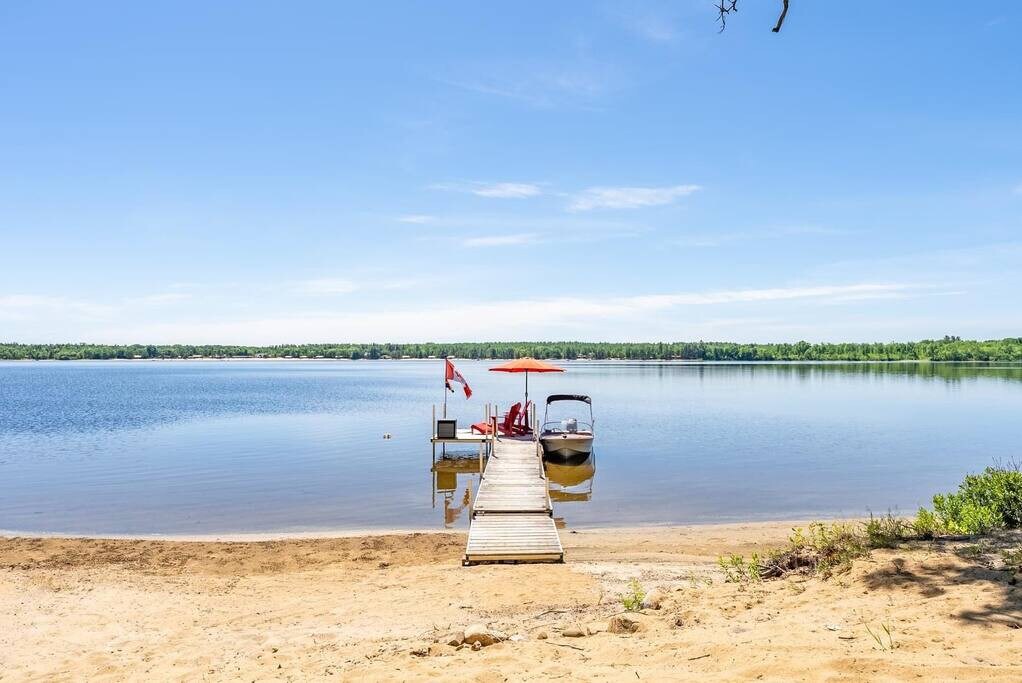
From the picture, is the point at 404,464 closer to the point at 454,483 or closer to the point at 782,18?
the point at 454,483

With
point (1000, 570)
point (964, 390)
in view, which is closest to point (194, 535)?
point (1000, 570)

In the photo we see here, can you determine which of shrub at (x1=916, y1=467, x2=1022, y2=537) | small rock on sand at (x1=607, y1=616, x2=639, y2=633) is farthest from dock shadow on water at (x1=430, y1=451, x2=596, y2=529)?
small rock on sand at (x1=607, y1=616, x2=639, y2=633)

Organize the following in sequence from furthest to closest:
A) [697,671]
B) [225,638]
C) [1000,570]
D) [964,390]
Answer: [964,390]
[225,638]
[1000,570]
[697,671]

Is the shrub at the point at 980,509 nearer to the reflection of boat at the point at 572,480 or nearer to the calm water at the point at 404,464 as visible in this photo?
the calm water at the point at 404,464

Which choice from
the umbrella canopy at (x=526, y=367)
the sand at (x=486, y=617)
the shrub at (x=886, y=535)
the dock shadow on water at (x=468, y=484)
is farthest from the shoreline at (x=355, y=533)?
the umbrella canopy at (x=526, y=367)

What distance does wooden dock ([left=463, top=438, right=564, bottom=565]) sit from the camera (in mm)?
12398

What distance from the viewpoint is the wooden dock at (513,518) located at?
40.7 ft

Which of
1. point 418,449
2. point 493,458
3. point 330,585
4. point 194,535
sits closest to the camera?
point 330,585

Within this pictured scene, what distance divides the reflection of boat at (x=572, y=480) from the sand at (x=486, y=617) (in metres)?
7.33

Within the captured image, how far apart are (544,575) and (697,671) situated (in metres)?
6.05

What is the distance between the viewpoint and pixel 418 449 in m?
29.4

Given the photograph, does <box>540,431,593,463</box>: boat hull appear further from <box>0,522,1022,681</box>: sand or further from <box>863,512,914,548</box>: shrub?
<box>863,512,914,548</box>: shrub

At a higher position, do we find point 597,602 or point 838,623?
point 838,623

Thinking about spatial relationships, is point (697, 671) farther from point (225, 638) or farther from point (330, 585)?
point (330, 585)
